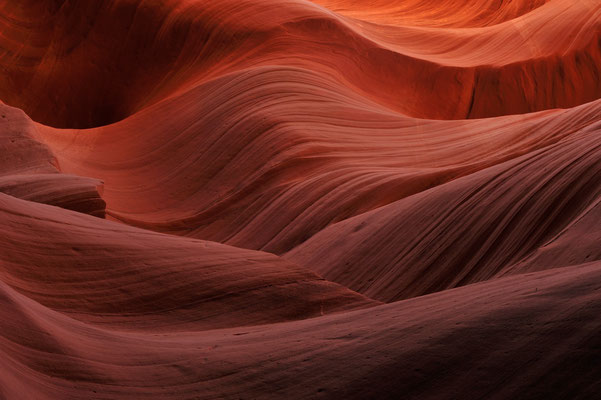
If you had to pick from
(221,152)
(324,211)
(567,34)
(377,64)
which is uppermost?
(567,34)

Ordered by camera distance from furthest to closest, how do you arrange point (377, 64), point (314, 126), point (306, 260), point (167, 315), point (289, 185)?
point (377, 64)
point (314, 126)
point (289, 185)
point (306, 260)
point (167, 315)

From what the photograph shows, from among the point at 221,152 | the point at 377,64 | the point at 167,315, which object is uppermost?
the point at 377,64

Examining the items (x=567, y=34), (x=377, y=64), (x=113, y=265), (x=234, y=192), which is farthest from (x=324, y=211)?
(x=567, y=34)

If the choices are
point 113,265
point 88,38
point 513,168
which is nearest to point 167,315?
point 113,265

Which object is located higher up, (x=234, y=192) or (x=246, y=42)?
(x=246, y=42)

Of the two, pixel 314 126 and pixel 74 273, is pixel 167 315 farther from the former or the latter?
pixel 314 126

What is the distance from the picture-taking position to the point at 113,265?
1611 millimetres

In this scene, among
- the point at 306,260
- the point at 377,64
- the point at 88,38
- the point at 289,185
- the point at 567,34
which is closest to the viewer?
the point at 306,260

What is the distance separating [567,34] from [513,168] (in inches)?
90.9

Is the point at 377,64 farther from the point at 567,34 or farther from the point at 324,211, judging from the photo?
the point at 324,211

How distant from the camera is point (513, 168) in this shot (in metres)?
1.92

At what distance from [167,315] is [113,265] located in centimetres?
17

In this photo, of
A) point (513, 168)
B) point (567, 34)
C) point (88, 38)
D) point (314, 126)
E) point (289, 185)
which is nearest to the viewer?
point (513, 168)

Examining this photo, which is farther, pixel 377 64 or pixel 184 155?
pixel 377 64
